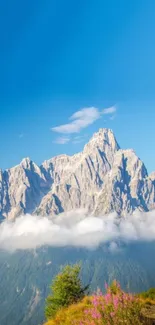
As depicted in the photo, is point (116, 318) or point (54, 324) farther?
point (54, 324)

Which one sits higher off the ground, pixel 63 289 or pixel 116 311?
pixel 63 289

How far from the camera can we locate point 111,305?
1312 centimetres

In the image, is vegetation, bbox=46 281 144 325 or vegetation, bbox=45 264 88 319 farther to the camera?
vegetation, bbox=45 264 88 319

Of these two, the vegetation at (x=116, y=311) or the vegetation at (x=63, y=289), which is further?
the vegetation at (x=63, y=289)

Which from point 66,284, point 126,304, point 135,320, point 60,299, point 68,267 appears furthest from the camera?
point 68,267

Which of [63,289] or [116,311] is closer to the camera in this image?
[116,311]

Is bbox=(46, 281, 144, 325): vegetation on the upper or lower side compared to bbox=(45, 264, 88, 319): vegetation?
lower

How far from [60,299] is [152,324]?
2868 centimetres

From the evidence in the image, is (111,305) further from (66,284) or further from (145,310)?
(66,284)

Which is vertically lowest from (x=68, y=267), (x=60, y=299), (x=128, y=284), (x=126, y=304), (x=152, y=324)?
(x=152, y=324)

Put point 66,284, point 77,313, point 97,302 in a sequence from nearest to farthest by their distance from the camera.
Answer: point 97,302 → point 77,313 → point 66,284

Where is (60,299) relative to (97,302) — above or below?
above

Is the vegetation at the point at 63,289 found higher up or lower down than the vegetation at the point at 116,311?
higher up

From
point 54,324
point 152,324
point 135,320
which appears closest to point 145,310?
point 152,324
